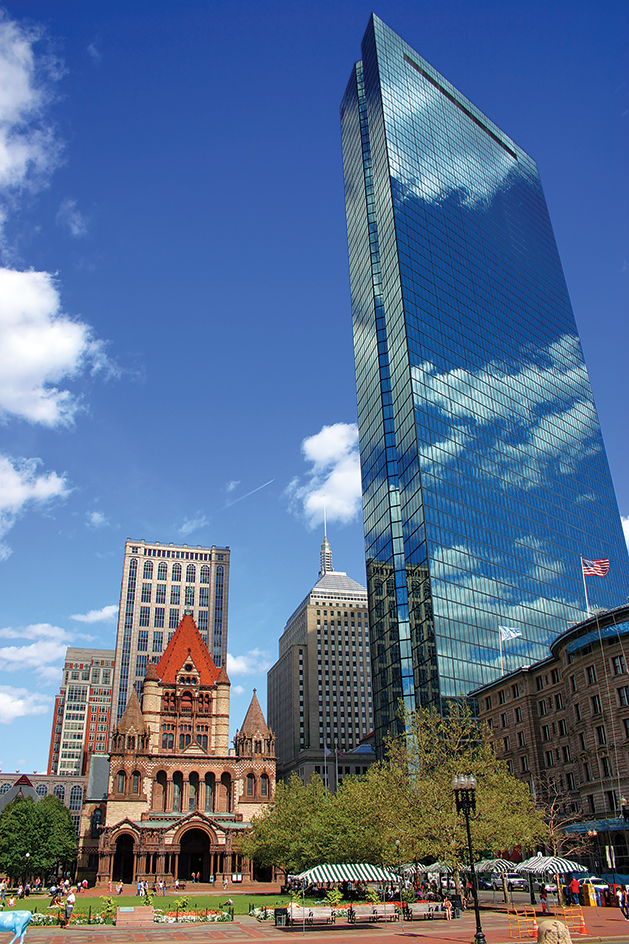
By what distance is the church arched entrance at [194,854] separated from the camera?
8906cm

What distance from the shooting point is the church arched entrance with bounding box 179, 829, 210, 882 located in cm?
8906

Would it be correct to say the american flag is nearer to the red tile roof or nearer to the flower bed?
the flower bed

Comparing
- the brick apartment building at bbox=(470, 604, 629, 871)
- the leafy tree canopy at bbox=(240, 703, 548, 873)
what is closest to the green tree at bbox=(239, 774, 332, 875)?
the leafy tree canopy at bbox=(240, 703, 548, 873)

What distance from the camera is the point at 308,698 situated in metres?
192

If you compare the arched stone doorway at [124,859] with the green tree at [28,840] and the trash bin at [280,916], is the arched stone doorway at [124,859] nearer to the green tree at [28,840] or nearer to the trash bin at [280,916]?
the green tree at [28,840]

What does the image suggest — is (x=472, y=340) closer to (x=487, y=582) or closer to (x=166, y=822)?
(x=487, y=582)

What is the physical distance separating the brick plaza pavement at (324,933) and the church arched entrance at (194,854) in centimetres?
5357

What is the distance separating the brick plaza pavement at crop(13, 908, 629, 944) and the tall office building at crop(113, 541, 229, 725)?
120 m

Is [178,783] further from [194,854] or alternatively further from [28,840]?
[28,840]

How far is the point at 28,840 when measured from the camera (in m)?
90.9

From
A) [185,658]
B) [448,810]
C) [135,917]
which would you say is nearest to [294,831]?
[448,810]

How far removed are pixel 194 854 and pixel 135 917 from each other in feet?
178

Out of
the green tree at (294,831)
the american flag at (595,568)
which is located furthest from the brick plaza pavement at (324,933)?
the american flag at (595,568)

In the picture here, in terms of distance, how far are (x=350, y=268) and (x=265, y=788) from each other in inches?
3491
